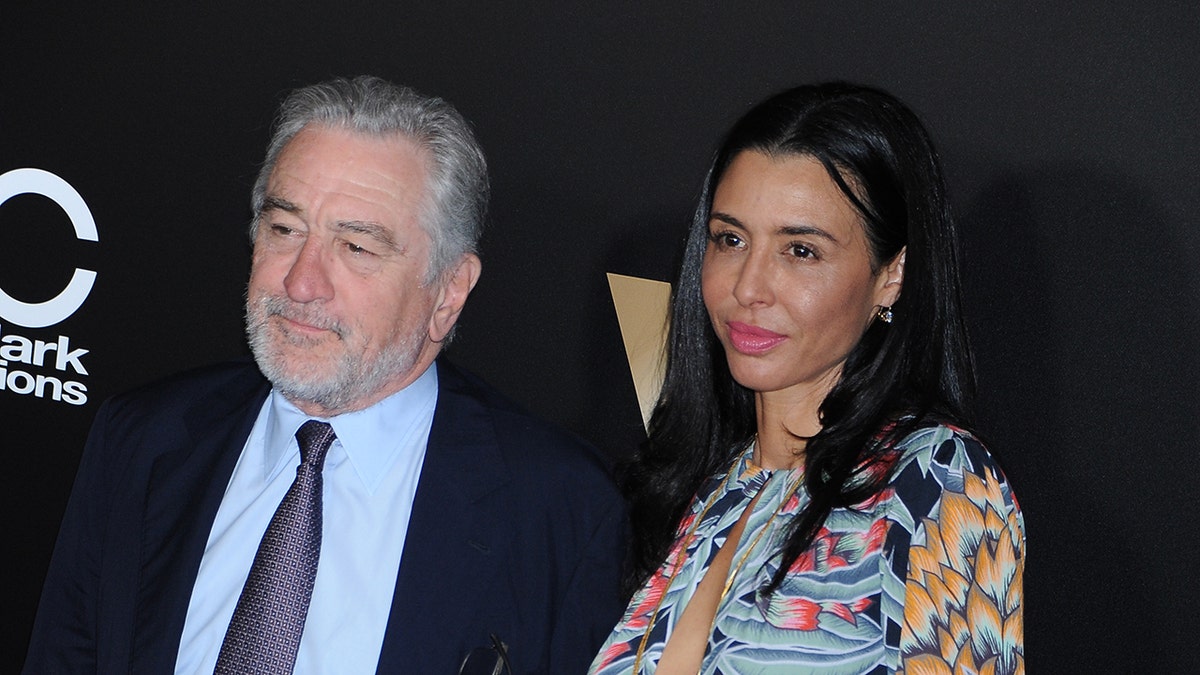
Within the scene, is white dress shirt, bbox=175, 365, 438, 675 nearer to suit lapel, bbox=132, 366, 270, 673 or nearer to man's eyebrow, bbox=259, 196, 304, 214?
suit lapel, bbox=132, 366, 270, 673

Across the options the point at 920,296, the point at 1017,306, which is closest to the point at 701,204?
the point at 920,296

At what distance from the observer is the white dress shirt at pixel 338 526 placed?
1945 mm

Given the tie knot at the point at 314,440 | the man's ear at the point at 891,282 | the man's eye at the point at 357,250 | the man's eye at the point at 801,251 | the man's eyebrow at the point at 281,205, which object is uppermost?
the man's eye at the point at 801,251

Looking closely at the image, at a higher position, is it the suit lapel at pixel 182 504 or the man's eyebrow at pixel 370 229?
the man's eyebrow at pixel 370 229

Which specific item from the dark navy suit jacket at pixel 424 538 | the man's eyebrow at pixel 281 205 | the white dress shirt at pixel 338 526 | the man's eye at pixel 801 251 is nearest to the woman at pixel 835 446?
the man's eye at pixel 801 251

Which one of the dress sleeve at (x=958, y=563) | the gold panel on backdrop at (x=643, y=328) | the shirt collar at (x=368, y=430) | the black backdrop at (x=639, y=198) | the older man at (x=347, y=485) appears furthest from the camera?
the gold panel on backdrop at (x=643, y=328)

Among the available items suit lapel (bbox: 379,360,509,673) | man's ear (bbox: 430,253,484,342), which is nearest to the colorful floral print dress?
suit lapel (bbox: 379,360,509,673)

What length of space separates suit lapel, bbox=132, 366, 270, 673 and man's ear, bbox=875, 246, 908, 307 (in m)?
1.04

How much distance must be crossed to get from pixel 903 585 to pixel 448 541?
28.1 inches

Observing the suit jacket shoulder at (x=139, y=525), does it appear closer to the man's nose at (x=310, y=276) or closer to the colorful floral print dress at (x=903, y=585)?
the man's nose at (x=310, y=276)

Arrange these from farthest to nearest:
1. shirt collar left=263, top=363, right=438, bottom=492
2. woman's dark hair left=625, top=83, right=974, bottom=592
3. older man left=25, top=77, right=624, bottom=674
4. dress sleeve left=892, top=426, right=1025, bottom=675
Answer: shirt collar left=263, top=363, right=438, bottom=492, older man left=25, top=77, right=624, bottom=674, woman's dark hair left=625, top=83, right=974, bottom=592, dress sleeve left=892, top=426, right=1025, bottom=675

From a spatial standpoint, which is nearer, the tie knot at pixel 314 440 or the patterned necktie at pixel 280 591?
the patterned necktie at pixel 280 591

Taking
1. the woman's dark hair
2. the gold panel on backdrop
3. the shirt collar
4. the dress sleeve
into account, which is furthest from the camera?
the gold panel on backdrop

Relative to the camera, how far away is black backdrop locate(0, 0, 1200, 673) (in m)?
2.17
